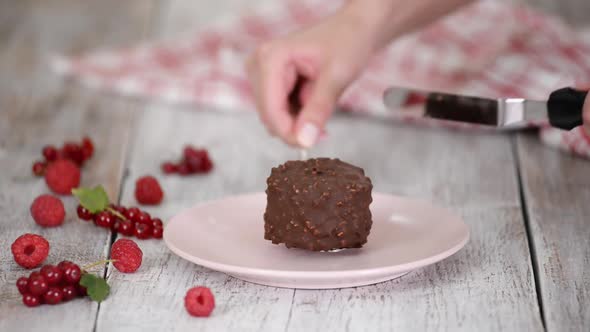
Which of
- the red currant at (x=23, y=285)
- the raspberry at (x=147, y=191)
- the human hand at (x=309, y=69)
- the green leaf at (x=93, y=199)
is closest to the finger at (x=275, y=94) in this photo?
the human hand at (x=309, y=69)

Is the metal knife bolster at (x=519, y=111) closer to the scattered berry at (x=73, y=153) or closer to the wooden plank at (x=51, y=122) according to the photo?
the wooden plank at (x=51, y=122)

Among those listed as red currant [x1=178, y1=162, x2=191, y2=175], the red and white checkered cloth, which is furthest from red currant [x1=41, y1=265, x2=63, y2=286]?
the red and white checkered cloth

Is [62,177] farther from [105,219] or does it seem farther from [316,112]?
[316,112]

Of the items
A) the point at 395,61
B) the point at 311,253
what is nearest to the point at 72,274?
the point at 311,253

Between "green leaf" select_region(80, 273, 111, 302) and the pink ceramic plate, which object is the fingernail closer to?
→ the pink ceramic plate

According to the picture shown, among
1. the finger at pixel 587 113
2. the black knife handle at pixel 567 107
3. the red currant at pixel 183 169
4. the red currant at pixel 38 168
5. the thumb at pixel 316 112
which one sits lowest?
the red currant at pixel 183 169
